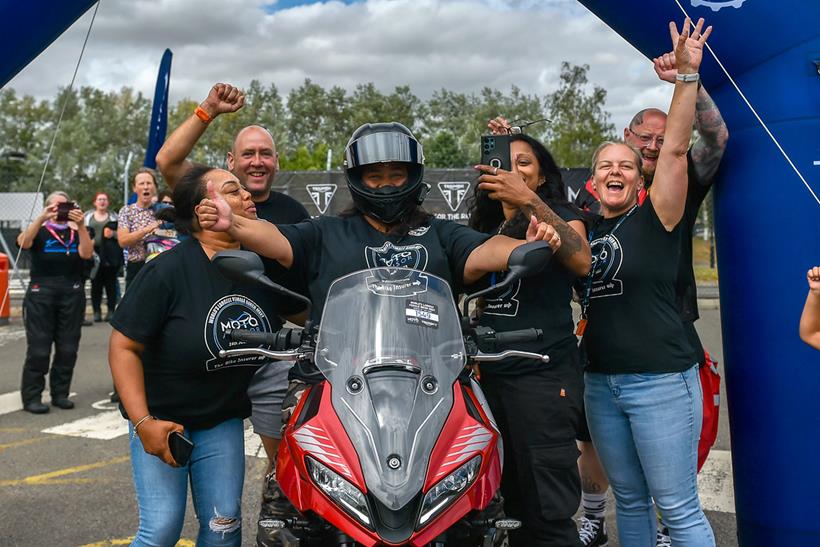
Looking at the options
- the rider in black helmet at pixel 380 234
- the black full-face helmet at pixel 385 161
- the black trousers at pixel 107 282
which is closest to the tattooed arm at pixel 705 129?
the rider in black helmet at pixel 380 234

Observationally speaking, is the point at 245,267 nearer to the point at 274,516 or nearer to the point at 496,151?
the point at 274,516

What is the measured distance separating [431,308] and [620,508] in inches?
63.3

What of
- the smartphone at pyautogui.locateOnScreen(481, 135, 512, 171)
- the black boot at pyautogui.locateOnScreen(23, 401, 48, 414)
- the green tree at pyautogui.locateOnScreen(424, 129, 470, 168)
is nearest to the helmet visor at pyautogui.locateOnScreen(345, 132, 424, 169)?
the smartphone at pyautogui.locateOnScreen(481, 135, 512, 171)

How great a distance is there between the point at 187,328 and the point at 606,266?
1.71 m

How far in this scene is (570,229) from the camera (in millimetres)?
3197

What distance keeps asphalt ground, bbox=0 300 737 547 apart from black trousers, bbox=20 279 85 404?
28 cm

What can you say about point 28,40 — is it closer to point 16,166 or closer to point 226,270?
point 226,270

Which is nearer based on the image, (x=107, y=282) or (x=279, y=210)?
(x=279, y=210)

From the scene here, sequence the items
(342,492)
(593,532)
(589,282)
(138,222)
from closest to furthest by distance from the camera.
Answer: (342,492) < (589,282) < (593,532) < (138,222)

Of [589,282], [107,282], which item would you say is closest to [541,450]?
[589,282]

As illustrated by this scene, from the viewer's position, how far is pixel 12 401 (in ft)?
26.2

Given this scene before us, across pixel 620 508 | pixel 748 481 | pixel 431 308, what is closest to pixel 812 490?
pixel 748 481

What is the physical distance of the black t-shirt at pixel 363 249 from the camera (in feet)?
9.81

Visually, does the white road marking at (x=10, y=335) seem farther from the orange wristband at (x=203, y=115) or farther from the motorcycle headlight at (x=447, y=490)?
the motorcycle headlight at (x=447, y=490)
